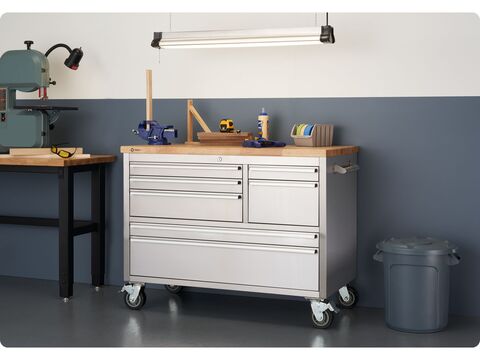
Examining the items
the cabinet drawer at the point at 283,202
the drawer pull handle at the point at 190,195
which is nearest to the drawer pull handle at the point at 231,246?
the cabinet drawer at the point at 283,202

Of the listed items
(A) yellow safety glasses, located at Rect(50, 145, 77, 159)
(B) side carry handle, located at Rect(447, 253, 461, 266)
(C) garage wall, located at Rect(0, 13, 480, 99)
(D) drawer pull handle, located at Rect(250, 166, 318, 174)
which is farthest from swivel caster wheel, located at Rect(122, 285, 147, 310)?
(B) side carry handle, located at Rect(447, 253, 461, 266)

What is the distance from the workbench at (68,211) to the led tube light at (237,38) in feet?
3.21

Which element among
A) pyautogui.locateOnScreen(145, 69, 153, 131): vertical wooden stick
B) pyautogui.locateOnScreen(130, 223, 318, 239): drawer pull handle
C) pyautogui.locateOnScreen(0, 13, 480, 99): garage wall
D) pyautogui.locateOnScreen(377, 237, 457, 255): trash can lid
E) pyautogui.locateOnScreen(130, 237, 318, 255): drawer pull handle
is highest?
pyautogui.locateOnScreen(0, 13, 480, 99): garage wall

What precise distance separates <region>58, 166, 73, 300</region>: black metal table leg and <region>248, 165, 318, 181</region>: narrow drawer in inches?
49.5

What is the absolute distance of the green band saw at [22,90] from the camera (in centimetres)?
516

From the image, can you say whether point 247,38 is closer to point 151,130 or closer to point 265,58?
point 265,58

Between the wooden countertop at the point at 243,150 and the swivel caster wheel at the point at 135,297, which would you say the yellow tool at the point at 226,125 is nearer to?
the wooden countertop at the point at 243,150

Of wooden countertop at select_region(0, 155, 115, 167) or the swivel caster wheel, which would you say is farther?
wooden countertop at select_region(0, 155, 115, 167)

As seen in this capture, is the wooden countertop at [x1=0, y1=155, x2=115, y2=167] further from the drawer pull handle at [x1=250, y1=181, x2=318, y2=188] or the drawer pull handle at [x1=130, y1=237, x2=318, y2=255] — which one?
the drawer pull handle at [x1=250, y1=181, x2=318, y2=188]

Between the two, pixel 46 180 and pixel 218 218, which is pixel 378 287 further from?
pixel 46 180

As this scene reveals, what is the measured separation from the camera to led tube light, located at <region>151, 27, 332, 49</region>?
4.46 meters

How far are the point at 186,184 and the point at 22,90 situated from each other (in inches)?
63.5

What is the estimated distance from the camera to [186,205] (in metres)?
4.48

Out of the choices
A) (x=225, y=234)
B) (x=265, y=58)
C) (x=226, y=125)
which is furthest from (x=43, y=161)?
(x=265, y=58)
